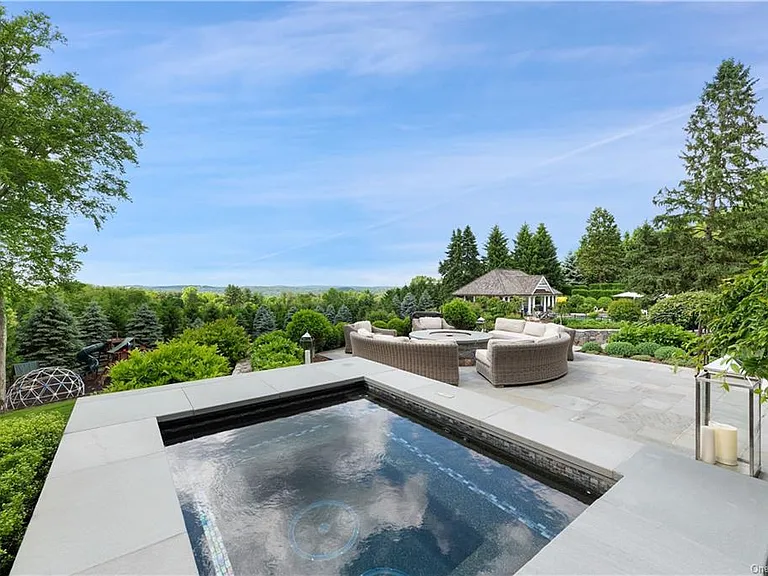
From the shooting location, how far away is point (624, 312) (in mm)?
16547

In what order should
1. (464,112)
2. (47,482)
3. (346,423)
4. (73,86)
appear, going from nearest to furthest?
(47,482), (346,423), (73,86), (464,112)

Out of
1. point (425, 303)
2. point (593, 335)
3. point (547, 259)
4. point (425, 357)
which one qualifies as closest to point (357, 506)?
point (425, 357)

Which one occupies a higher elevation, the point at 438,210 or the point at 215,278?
the point at 438,210

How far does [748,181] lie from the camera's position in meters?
15.5

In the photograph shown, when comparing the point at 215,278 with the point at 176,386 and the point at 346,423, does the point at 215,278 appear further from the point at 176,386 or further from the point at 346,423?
the point at 346,423

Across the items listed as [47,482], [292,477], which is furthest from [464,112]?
[47,482]

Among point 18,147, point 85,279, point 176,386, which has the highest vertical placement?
point 18,147

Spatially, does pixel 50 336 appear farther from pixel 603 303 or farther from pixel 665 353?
pixel 603 303

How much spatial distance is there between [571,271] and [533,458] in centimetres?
4375

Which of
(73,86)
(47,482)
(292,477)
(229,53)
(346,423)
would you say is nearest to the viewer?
(47,482)

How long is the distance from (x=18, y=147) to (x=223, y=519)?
11079 mm

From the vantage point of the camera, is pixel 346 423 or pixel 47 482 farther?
pixel 346 423

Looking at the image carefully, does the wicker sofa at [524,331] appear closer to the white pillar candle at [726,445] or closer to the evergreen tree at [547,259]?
the white pillar candle at [726,445]

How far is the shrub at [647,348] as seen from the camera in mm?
8578
